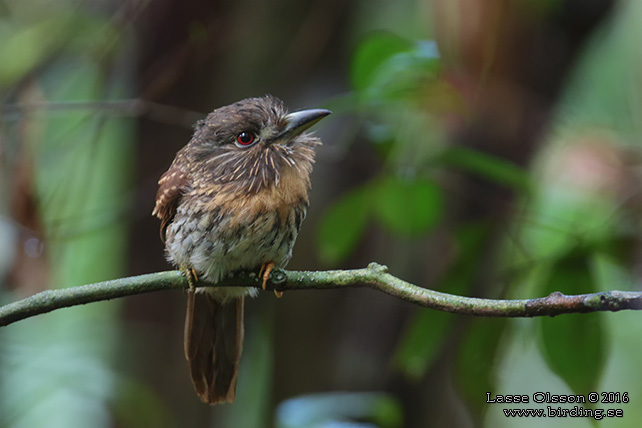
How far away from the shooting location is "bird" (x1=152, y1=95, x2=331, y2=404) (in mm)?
1879

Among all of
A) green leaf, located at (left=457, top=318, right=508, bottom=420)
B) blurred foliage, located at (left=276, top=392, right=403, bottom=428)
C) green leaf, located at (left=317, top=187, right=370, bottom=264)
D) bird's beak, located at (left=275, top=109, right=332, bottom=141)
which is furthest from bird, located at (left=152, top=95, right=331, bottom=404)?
green leaf, located at (left=457, top=318, right=508, bottom=420)

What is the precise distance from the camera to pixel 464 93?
285 cm

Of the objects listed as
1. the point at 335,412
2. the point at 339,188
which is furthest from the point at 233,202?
the point at 339,188

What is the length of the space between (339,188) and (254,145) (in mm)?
1535

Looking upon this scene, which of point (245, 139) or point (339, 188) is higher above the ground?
point (339, 188)

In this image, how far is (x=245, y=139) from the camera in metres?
1.99

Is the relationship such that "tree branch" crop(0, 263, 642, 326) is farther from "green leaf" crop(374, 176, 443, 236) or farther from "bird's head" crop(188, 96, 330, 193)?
"green leaf" crop(374, 176, 443, 236)

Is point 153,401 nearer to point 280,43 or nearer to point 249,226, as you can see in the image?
point 249,226

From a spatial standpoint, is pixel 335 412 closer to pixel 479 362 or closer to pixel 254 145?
pixel 479 362

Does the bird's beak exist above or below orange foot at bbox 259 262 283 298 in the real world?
above

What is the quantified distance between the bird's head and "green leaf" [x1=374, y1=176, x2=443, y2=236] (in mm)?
602

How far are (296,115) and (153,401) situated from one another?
1.62 meters

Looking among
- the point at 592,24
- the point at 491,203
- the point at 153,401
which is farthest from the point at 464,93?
the point at 153,401

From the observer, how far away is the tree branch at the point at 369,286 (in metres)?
1.17
